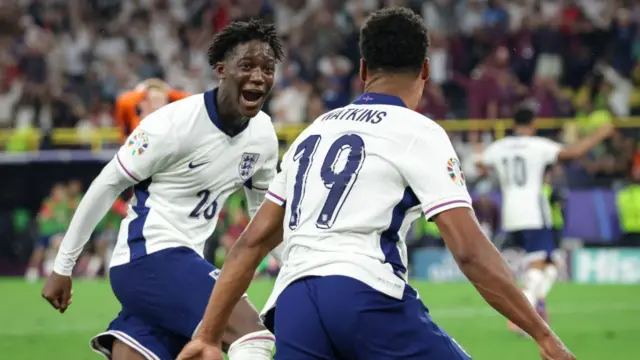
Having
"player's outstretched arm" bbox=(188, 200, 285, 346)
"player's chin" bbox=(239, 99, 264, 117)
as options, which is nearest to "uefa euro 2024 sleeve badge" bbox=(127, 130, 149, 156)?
"player's chin" bbox=(239, 99, 264, 117)

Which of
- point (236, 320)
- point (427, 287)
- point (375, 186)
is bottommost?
point (427, 287)

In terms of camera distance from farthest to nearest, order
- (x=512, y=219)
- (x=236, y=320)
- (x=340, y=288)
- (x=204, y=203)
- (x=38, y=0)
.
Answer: (x=38, y=0) < (x=512, y=219) < (x=204, y=203) < (x=236, y=320) < (x=340, y=288)

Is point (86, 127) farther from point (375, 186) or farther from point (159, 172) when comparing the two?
point (375, 186)

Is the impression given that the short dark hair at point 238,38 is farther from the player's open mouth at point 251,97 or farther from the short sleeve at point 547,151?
the short sleeve at point 547,151

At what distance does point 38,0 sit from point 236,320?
21095mm

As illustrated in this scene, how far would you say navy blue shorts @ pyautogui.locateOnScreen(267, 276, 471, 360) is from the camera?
3.90 meters

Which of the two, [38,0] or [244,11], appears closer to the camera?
[244,11]

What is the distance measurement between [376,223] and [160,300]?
75.3 inches

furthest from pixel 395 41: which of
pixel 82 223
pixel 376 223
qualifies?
pixel 82 223

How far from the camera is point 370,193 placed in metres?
3.98

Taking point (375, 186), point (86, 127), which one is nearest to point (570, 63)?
point (86, 127)

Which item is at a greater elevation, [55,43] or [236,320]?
[236,320]

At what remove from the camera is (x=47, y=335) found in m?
11.4

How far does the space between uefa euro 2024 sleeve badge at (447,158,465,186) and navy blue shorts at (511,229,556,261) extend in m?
8.33
